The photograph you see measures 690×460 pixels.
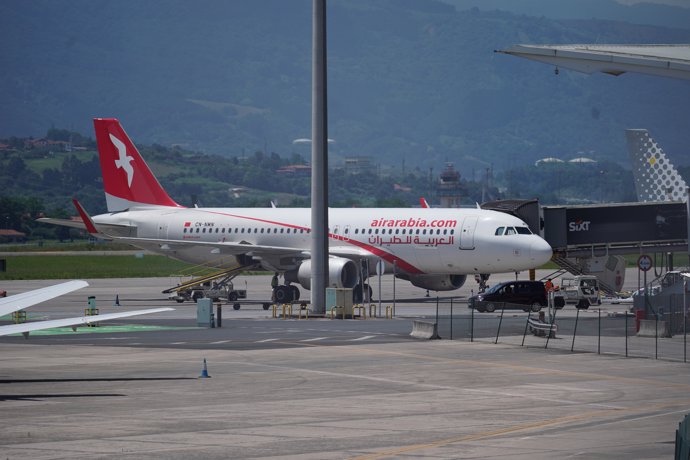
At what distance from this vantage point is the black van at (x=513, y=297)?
60.2 metres

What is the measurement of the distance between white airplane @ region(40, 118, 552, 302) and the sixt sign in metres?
2.37

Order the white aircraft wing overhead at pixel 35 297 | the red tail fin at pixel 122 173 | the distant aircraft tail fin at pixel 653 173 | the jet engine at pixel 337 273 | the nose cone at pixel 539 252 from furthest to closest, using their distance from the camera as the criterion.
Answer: the red tail fin at pixel 122 173
the distant aircraft tail fin at pixel 653 173
the jet engine at pixel 337 273
the nose cone at pixel 539 252
the white aircraft wing overhead at pixel 35 297

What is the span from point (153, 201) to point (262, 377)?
143ft

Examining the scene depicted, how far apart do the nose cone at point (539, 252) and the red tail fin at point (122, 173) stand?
24360 mm

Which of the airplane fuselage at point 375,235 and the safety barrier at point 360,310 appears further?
the airplane fuselage at point 375,235

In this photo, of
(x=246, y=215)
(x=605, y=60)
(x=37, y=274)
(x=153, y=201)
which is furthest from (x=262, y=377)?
(x=37, y=274)

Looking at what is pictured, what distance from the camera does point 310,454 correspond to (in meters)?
22.5

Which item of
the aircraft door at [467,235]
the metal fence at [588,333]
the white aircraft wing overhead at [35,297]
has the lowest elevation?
the metal fence at [588,333]

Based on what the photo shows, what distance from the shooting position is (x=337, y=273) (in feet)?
208

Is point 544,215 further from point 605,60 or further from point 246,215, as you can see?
point 605,60

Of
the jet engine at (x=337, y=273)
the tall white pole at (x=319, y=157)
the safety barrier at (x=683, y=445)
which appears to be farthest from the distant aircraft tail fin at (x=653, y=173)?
the safety barrier at (x=683, y=445)

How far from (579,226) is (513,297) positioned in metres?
6.29

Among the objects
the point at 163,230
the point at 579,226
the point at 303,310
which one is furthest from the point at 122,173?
the point at 579,226

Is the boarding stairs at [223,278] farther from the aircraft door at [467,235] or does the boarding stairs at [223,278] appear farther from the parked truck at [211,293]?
the aircraft door at [467,235]
